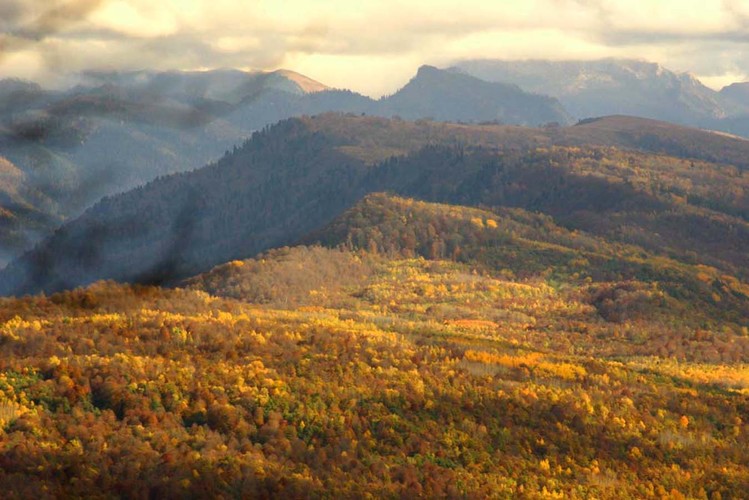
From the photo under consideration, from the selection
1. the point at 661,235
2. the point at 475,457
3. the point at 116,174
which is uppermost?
the point at 116,174

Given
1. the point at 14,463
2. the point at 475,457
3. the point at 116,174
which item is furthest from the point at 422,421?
the point at 116,174

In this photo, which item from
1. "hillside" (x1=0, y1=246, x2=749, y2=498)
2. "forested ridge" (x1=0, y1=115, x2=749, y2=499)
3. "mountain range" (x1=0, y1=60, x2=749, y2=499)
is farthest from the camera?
"hillside" (x1=0, y1=246, x2=749, y2=498)

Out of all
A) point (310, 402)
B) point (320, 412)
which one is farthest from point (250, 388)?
point (320, 412)

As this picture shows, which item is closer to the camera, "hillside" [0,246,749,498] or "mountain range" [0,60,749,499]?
"mountain range" [0,60,749,499]

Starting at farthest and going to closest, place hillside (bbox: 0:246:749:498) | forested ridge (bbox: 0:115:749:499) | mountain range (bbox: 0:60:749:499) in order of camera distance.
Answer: hillside (bbox: 0:246:749:498)
forested ridge (bbox: 0:115:749:499)
mountain range (bbox: 0:60:749:499)

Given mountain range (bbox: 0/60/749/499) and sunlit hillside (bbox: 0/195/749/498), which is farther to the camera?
sunlit hillside (bbox: 0/195/749/498)

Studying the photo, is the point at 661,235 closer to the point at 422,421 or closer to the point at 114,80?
the point at 422,421

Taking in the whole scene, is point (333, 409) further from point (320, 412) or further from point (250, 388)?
point (250, 388)

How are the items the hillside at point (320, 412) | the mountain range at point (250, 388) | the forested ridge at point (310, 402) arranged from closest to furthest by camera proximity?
the mountain range at point (250, 388) < the forested ridge at point (310, 402) < the hillside at point (320, 412)

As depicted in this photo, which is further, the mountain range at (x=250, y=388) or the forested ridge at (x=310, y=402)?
the forested ridge at (x=310, y=402)

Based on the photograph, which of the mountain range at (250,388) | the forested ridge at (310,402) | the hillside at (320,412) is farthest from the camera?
the hillside at (320,412)

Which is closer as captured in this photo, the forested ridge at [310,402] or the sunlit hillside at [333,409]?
the forested ridge at [310,402]
